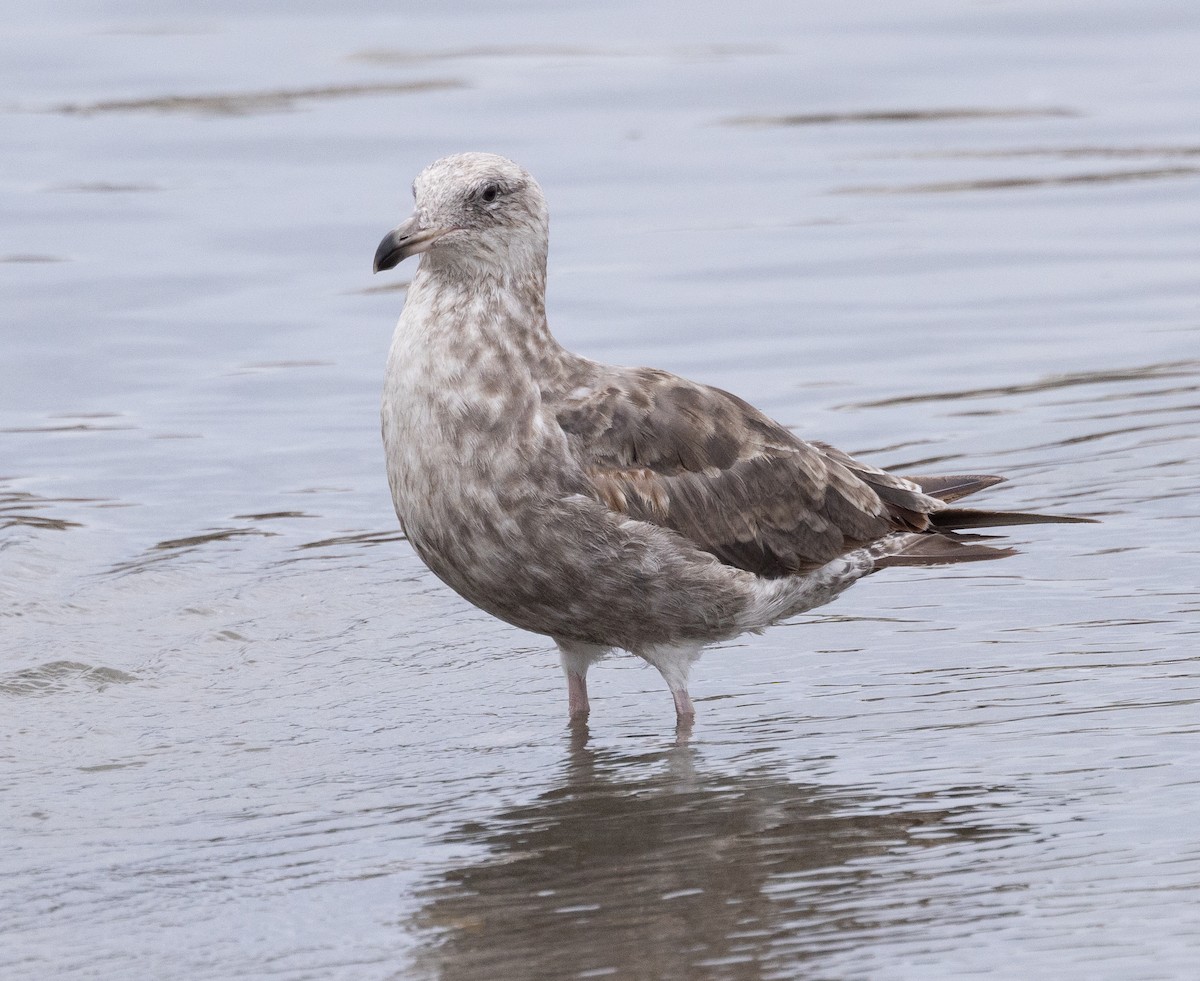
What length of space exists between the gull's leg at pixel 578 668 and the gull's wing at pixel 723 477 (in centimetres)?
51

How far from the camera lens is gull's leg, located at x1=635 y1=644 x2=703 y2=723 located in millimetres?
6867

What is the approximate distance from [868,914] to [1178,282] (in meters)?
8.94

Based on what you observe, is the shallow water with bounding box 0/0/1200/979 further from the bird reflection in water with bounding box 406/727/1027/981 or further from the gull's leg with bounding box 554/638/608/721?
the gull's leg with bounding box 554/638/608/721

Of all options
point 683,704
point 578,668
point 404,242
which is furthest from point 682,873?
point 404,242

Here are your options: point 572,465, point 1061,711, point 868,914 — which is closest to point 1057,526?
point 1061,711

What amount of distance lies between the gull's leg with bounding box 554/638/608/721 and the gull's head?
125cm

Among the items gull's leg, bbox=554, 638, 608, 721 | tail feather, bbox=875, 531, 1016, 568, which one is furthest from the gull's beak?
tail feather, bbox=875, 531, 1016, 568

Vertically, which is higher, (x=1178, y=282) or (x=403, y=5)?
(x=403, y=5)

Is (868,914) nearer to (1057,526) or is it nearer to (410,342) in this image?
(410,342)

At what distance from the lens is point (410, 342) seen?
6.66 m

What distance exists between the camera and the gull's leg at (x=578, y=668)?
6988 millimetres

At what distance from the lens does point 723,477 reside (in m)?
7.15

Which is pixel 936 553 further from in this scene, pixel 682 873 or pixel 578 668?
pixel 682 873

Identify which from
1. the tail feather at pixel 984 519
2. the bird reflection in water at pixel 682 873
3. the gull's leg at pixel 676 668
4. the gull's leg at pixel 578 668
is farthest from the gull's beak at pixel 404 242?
the tail feather at pixel 984 519
